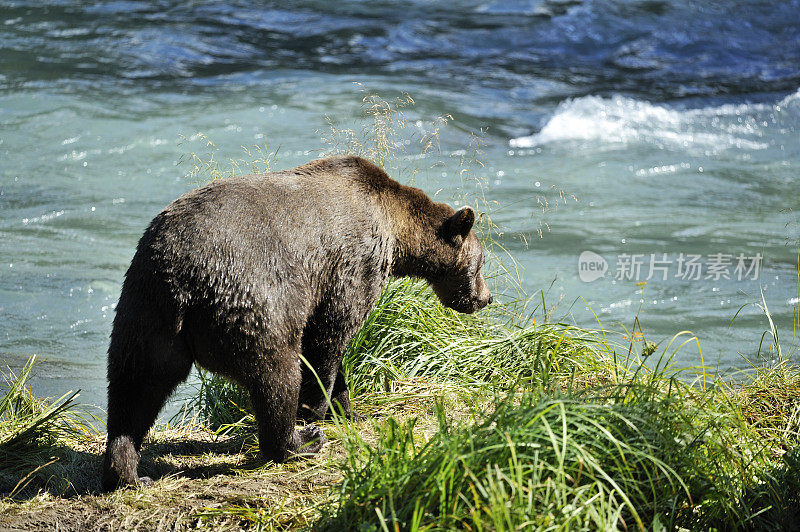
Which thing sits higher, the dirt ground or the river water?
the dirt ground

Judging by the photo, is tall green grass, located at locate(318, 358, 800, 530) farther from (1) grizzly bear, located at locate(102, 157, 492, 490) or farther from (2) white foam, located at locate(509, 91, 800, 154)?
(2) white foam, located at locate(509, 91, 800, 154)

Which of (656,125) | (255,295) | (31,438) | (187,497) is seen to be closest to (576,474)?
(255,295)

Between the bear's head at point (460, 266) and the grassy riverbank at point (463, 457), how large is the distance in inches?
14.5

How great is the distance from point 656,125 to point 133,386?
14241 millimetres

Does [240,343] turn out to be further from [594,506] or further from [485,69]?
[485,69]

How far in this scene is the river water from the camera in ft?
32.9

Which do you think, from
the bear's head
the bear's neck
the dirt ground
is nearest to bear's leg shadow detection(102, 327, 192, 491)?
the dirt ground

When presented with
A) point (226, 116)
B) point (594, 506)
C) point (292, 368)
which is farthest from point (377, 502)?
point (226, 116)

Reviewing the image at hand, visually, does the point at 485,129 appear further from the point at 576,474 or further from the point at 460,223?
the point at 576,474

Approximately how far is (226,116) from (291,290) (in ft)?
37.8

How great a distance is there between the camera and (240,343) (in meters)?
4.66

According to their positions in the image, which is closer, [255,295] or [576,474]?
[576,474]

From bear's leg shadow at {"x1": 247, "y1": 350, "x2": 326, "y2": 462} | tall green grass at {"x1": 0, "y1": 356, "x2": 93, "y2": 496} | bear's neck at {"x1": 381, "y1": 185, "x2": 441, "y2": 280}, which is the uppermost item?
bear's neck at {"x1": 381, "y1": 185, "x2": 441, "y2": 280}

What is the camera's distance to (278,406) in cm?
487
